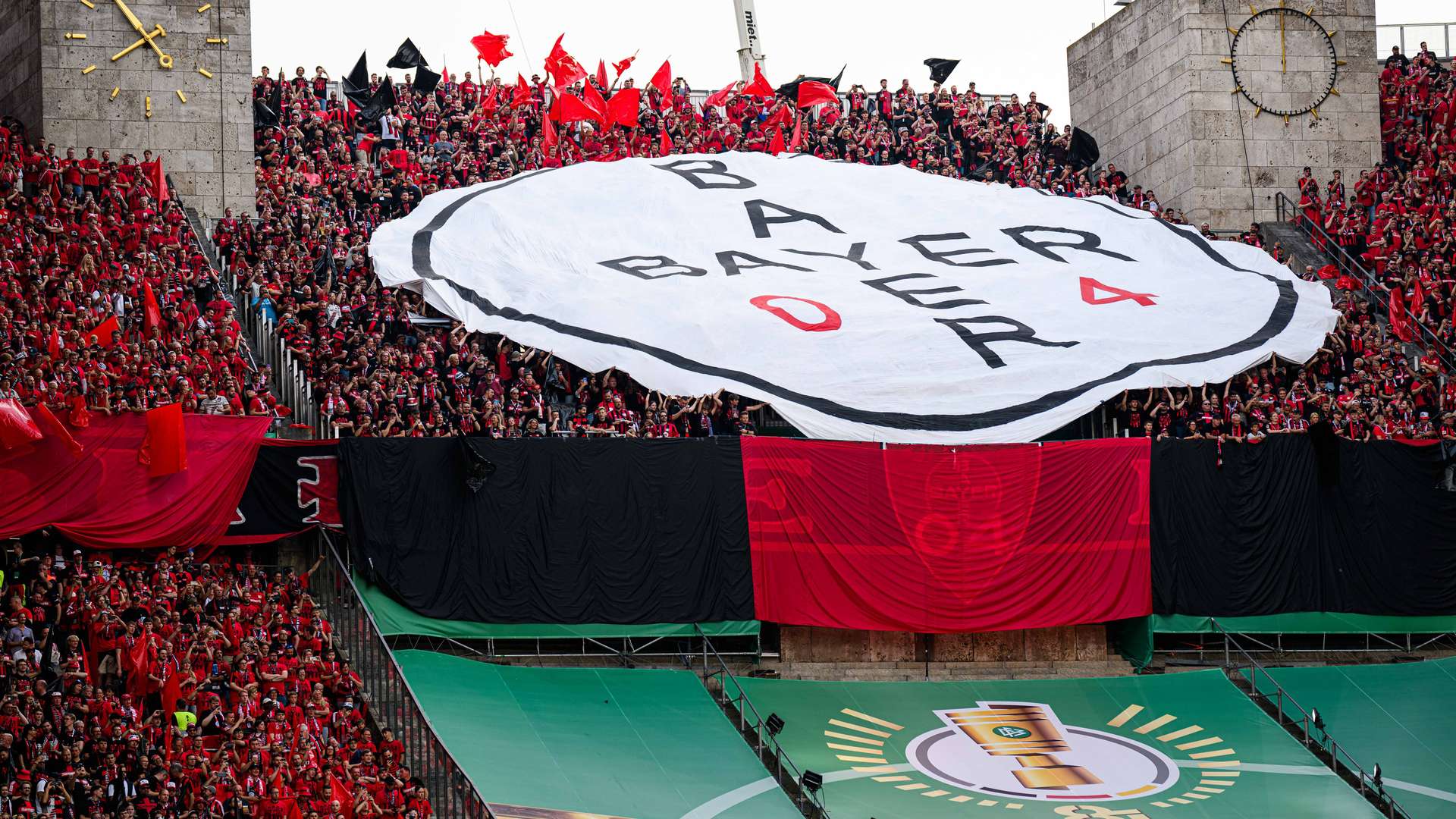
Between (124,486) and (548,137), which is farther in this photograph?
(548,137)

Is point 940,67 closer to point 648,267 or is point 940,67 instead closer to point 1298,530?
point 648,267

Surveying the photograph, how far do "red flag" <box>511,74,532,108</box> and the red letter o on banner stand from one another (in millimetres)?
7554

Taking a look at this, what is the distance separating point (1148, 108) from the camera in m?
36.1

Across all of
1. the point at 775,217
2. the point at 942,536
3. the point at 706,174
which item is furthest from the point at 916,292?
the point at 942,536

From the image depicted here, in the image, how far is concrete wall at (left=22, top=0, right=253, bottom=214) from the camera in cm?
2886

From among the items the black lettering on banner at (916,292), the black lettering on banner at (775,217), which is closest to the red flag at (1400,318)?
the black lettering on banner at (916,292)

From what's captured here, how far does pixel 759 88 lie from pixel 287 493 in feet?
51.5

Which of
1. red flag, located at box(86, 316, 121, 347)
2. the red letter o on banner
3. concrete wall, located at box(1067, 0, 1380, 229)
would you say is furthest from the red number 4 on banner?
red flag, located at box(86, 316, 121, 347)

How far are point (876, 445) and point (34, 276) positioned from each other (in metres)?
10.1

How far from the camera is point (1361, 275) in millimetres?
31484

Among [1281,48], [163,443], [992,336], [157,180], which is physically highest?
[1281,48]

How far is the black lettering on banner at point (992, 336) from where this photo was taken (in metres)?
26.7

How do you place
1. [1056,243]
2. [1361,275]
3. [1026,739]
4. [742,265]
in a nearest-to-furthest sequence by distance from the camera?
[1026,739] < [742,265] < [1056,243] < [1361,275]

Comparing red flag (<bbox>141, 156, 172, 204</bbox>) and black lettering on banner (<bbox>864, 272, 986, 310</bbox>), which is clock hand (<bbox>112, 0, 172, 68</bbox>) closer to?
red flag (<bbox>141, 156, 172, 204</bbox>)
